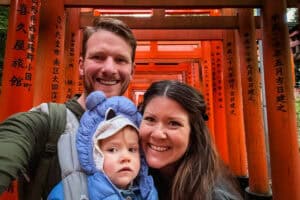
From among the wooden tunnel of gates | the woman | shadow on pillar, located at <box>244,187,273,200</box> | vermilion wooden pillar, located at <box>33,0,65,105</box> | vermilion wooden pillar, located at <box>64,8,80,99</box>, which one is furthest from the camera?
vermilion wooden pillar, located at <box>64,8,80,99</box>

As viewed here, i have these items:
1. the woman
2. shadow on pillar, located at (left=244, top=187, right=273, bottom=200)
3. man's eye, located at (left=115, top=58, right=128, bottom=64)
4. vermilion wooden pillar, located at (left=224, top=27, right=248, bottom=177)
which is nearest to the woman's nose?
the woman

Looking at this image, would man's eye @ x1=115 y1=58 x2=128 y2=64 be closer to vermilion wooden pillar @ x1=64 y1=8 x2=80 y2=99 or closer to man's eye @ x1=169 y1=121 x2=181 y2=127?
man's eye @ x1=169 y1=121 x2=181 y2=127

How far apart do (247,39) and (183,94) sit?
13.8 ft

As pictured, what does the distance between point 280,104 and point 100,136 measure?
341cm

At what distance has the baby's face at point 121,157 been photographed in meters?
1.33

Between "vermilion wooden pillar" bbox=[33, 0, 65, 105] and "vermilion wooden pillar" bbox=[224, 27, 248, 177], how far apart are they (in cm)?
350

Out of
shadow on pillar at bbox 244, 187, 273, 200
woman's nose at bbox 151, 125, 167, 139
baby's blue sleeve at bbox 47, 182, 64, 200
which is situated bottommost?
shadow on pillar at bbox 244, 187, 273, 200

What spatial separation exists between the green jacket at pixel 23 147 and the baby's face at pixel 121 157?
223 mm

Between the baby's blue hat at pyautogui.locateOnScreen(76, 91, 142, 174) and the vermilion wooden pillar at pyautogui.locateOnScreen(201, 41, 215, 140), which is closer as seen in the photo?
the baby's blue hat at pyautogui.locateOnScreen(76, 91, 142, 174)

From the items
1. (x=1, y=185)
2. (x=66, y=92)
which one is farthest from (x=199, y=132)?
→ (x=66, y=92)

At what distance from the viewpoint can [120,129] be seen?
4.49 ft

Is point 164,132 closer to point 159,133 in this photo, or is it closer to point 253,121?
point 159,133

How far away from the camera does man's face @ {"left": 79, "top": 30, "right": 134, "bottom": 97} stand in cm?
164

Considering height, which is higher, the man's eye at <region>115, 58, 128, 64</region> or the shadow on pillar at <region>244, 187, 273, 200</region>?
the man's eye at <region>115, 58, 128, 64</region>
